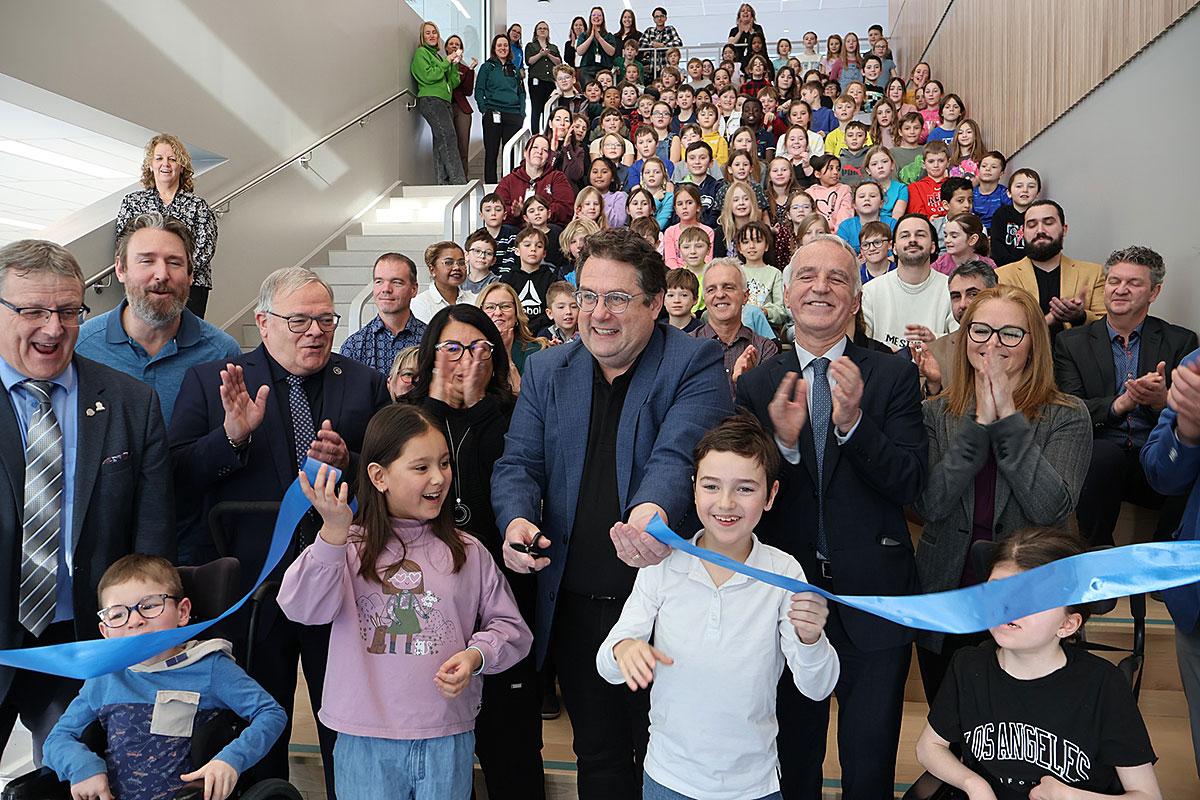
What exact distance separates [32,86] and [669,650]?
5.21 m

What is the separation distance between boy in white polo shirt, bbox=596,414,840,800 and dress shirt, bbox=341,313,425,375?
2.45 meters

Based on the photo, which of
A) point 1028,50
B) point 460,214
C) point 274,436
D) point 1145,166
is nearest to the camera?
point 274,436

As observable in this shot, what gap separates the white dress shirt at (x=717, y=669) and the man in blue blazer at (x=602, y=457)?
0.60 ft

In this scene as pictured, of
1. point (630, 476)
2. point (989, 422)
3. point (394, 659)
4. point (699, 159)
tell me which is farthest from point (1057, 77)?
point (394, 659)

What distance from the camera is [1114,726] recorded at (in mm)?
2025

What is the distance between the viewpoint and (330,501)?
214 cm

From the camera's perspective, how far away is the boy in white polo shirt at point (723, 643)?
210cm

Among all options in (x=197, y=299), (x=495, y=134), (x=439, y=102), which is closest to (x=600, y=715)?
(x=197, y=299)

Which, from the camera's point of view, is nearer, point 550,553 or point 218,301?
point 550,553

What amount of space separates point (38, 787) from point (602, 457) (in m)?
1.43

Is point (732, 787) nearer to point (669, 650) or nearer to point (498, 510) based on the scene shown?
point (669, 650)

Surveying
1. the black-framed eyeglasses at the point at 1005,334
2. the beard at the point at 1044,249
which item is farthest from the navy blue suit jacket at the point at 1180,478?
the beard at the point at 1044,249

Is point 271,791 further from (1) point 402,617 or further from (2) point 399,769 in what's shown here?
(1) point 402,617

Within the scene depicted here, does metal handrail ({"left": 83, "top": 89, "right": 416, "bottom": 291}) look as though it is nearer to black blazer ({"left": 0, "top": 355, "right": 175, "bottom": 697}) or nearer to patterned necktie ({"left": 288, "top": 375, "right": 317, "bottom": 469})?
patterned necktie ({"left": 288, "top": 375, "right": 317, "bottom": 469})
